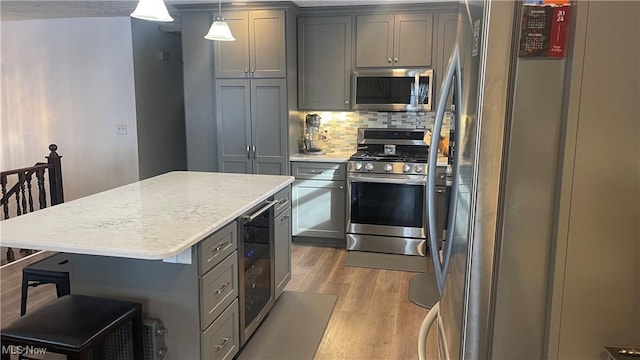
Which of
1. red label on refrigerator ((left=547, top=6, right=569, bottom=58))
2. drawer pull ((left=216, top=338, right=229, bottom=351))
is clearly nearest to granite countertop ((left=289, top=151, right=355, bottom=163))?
drawer pull ((left=216, top=338, right=229, bottom=351))

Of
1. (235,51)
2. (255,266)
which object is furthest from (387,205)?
(235,51)

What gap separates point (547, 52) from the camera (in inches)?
36.9

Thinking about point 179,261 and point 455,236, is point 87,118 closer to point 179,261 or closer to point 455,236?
point 179,261

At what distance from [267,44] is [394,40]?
47.3 inches

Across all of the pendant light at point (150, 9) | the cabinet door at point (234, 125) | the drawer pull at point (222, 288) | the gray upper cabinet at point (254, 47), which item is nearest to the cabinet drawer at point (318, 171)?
the cabinet door at point (234, 125)

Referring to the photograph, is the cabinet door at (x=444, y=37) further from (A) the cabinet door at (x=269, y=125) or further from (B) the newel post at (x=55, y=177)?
(B) the newel post at (x=55, y=177)

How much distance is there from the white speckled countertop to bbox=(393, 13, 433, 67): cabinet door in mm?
2078

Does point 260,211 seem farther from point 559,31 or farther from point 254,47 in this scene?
point 254,47

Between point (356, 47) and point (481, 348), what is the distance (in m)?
3.84

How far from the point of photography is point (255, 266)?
2.75 metres

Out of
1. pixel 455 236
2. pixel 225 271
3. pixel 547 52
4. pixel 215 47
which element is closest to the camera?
pixel 547 52

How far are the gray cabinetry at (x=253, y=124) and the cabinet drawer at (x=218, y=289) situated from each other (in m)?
2.23

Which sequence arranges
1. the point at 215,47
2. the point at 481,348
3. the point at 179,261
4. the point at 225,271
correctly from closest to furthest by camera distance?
the point at 481,348
the point at 179,261
the point at 225,271
the point at 215,47

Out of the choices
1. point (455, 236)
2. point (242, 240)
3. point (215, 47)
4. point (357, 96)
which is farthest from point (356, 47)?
point (455, 236)
